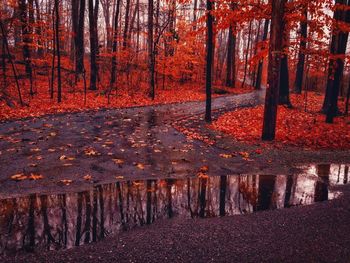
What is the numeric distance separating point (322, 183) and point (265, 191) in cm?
163

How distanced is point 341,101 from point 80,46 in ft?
68.5

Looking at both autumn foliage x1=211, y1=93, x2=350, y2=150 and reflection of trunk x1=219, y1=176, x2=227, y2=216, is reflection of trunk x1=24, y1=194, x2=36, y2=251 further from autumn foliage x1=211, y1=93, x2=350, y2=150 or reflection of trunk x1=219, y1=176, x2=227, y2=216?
autumn foliage x1=211, y1=93, x2=350, y2=150

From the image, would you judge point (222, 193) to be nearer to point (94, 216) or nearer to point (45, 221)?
point (94, 216)

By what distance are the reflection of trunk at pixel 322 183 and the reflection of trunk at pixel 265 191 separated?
0.91m

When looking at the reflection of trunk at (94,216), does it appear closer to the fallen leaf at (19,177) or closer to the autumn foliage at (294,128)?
the fallen leaf at (19,177)

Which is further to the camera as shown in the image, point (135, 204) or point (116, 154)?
point (116, 154)

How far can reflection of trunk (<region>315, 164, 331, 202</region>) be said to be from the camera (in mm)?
5786

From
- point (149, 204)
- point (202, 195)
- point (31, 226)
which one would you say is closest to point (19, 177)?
point (31, 226)

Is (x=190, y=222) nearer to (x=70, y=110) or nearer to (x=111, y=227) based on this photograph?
(x=111, y=227)

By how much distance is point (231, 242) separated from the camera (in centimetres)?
402

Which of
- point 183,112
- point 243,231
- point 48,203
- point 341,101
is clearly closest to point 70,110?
point 183,112

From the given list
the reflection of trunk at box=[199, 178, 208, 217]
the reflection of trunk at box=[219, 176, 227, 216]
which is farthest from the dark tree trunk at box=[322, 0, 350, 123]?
the reflection of trunk at box=[199, 178, 208, 217]

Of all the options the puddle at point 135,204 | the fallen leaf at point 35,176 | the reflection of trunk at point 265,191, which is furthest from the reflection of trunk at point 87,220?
the reflection of trunk at point 265,191

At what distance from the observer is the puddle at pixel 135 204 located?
162 inches
